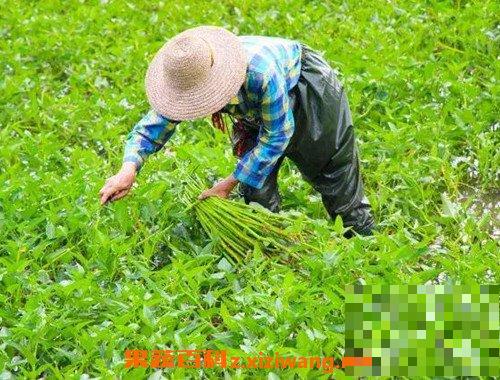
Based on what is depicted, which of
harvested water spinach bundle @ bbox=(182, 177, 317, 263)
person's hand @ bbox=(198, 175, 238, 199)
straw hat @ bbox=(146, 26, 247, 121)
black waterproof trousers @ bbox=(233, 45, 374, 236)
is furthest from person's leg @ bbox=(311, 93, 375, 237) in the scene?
straw hat @ bbox=(146, 26, 247, 121)

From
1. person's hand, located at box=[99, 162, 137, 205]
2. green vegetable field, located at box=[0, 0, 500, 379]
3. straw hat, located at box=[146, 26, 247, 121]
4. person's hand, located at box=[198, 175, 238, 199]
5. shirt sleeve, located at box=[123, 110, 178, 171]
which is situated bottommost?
green vegetable field, located at box=[0, 0, 500, 379]

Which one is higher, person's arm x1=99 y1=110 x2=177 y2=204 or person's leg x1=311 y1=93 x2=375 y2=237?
person's arm x1=99 y1=110 x2=177 y2=204

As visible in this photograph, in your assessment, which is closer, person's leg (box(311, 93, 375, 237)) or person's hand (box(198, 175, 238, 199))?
person's hand (box(198, 175, 238, 199))

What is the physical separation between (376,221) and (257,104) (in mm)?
908

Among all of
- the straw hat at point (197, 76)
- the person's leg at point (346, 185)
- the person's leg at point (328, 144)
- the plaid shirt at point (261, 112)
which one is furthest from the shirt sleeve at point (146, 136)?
the person's leg at point (346, 185)

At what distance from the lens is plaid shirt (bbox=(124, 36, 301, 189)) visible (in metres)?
2.95

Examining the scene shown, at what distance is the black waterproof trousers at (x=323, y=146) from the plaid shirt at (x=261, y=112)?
4.2 inches

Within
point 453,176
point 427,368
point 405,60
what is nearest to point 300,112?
point 453,176

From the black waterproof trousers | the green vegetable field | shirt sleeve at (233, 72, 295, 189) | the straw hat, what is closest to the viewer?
the green vegetable field

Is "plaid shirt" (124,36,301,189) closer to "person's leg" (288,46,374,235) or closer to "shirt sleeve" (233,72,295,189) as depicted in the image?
"shirt sleeve" (233,72,295,189)

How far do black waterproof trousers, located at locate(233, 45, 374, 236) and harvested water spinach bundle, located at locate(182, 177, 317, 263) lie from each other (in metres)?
0.29

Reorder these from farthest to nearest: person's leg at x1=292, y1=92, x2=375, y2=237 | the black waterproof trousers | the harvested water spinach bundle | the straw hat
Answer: person's leg at x1=292, y1=92, x2=375, y2=237 < the black waterproof trousers < the harvested water spinach bundle < the straw hat

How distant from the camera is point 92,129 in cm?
433

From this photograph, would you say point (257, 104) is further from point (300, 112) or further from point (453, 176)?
point (453, 176)
